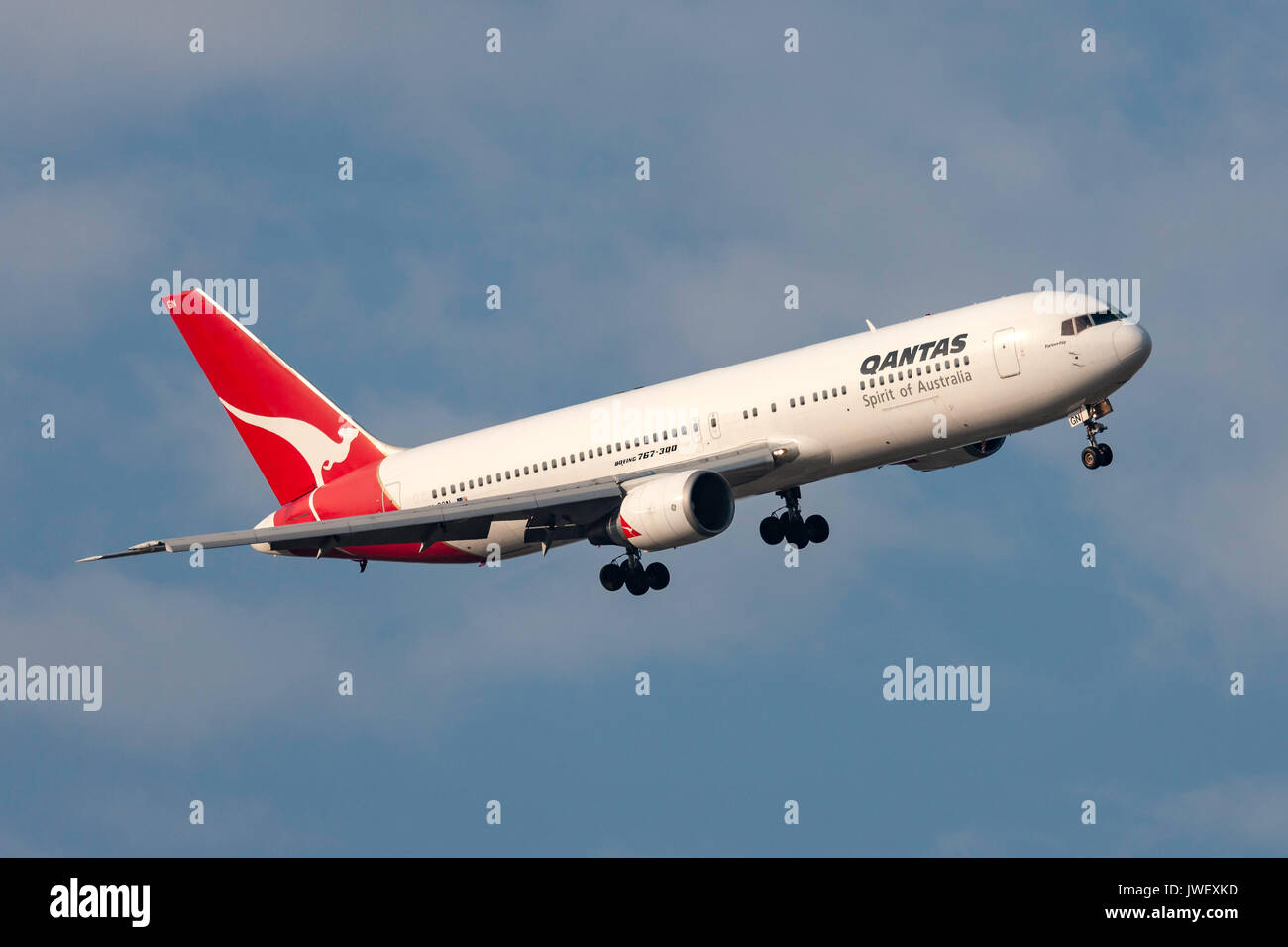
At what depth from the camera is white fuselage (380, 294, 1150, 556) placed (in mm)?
47188

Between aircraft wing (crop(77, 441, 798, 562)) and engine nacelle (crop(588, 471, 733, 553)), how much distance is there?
656 millimetres

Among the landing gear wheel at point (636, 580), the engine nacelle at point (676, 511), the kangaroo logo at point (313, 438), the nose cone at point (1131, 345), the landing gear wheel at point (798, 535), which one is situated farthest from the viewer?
the kangaroo logo at point (313, 438)

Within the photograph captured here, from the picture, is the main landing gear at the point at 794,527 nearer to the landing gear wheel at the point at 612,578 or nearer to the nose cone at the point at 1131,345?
the landing gear wheel at the point at 612,578

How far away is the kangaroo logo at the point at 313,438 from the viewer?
61625 mm

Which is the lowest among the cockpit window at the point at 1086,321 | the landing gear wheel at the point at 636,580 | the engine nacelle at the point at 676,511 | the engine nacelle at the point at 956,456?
the landing gear wheel at the point at 636,580

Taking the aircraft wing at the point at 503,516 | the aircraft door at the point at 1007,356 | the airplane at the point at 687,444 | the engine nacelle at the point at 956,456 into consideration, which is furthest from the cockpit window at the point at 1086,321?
the aircraft wing at the point at 503,516

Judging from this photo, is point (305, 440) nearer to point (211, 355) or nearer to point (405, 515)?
point (211, 355)

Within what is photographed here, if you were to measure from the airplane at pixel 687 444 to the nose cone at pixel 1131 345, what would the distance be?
0.05 metres

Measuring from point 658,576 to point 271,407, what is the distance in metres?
17.5

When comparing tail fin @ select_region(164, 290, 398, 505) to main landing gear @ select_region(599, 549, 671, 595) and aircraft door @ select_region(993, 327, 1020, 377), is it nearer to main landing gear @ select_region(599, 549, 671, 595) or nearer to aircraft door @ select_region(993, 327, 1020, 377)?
main landing gear @ select_region(599, 549, 671, 595)

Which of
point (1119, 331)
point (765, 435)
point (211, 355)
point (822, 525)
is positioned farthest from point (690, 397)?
point (211, 355)

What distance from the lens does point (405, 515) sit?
5350 centimetres

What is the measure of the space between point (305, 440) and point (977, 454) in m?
23.1

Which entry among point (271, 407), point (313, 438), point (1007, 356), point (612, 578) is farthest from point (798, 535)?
point (271, 407)
